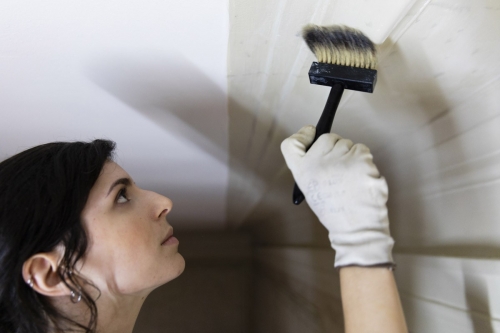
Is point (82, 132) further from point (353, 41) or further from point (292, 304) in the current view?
point (292, 304)

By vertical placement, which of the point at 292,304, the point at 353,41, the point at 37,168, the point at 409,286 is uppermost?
the point at 353,41

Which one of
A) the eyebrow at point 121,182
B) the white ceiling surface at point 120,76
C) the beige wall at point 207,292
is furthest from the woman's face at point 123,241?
the beige wall at point 207,292

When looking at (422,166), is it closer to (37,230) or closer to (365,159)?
(365,159)

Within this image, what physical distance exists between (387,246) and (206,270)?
214cm

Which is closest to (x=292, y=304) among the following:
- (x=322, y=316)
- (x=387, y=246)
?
(x=322, y=316)

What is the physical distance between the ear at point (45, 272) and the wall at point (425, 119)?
515 millimetres

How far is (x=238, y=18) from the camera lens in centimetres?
62

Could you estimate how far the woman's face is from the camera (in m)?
0.72

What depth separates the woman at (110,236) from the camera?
A: 57 cm

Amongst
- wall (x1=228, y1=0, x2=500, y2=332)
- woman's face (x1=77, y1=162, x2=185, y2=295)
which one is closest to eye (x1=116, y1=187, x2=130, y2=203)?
woman's face (x1=77, y1=162, x2=185, y2=295)

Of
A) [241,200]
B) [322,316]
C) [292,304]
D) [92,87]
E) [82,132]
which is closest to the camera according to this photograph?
[92,87]

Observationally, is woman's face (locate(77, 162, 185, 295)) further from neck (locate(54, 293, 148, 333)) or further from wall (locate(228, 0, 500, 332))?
wall (locate(228, 0, 500, 332))

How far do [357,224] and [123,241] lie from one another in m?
0.46

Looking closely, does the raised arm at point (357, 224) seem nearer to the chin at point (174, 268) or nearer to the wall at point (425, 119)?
the wall at point (425, 119)
